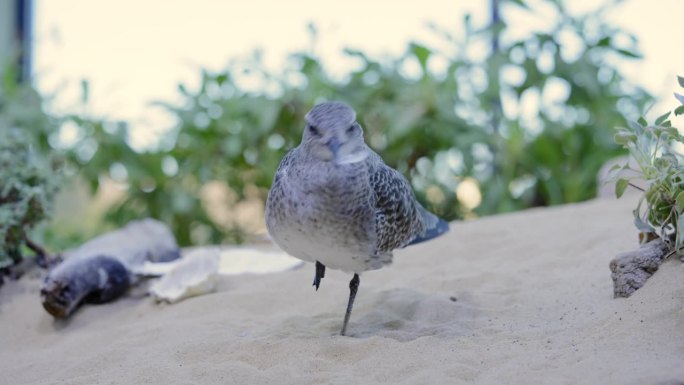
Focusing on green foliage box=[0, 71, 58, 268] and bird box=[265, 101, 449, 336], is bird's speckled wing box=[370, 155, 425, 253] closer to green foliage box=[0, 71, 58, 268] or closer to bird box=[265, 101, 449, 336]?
bird box=[265, 101, 449, 336]

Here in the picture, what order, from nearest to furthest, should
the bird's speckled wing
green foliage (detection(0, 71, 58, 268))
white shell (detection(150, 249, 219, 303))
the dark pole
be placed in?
1. the bird's speckled wing
2. white shell (detection(150, 249, 219, 303))
3. green foliage (detection(0, 71, 58, 268))
4. the dark pole

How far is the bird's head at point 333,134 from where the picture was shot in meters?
2.72

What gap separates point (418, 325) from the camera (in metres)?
3.07

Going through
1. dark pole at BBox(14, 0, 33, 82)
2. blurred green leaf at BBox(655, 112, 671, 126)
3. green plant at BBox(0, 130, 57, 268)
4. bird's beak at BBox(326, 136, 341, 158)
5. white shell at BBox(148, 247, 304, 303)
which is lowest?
white shell at BBox(148, 247, 304, 303)

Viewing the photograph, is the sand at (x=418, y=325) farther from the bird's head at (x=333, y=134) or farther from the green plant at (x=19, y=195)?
the bird's head at (x=333, y=134)

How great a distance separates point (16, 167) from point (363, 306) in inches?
90.1

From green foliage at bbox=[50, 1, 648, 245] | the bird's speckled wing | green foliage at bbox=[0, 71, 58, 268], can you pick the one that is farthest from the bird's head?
green foliage at bbox=[50, 1, 648, 245]

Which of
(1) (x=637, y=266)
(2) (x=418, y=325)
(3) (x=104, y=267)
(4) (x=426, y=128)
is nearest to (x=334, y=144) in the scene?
(2) (x=418, y=325)

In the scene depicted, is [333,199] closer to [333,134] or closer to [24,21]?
[333,134]

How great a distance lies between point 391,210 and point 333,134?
467 millimetres

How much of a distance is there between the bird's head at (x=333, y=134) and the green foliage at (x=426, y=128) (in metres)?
3.47

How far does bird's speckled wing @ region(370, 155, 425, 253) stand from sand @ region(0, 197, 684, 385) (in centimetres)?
36

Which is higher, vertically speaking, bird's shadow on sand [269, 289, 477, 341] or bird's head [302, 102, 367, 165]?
bird's head [302, 102, 367, 165]

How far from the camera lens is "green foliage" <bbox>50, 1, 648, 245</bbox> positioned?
6.35 metres
